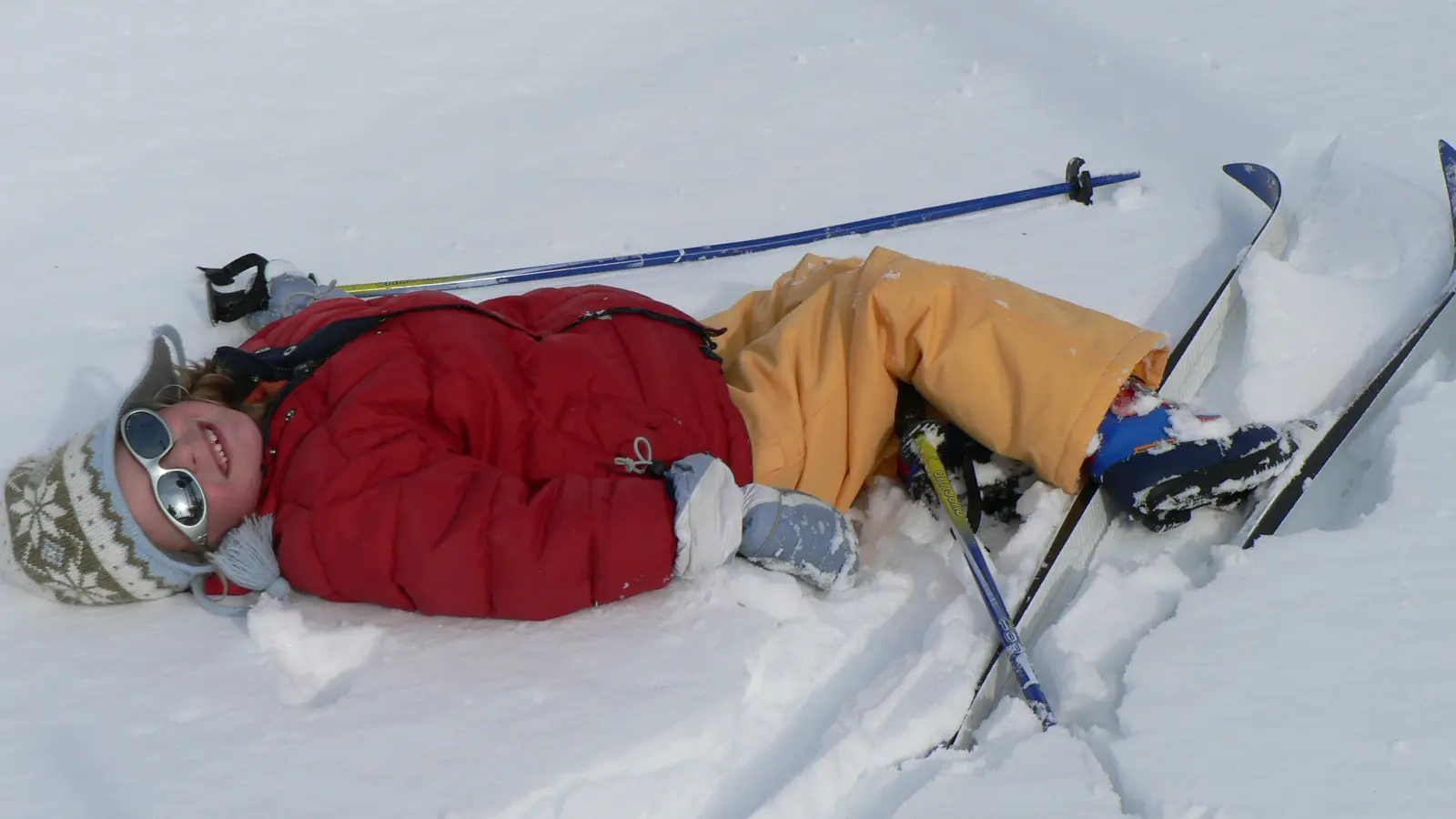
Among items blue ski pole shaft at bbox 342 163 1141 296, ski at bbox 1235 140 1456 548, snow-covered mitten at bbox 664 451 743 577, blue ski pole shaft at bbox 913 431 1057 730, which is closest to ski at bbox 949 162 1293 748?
blue ski pole shaft at bbox 913 431 1057 730

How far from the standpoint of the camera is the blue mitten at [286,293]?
293cm

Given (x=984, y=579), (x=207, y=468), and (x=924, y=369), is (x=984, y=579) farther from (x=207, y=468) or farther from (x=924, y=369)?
(x=207, y=468)

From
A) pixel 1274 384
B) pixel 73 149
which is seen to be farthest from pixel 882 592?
pixel 73 149

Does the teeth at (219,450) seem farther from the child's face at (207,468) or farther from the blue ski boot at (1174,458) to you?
the blue ski boot at (1174,458)

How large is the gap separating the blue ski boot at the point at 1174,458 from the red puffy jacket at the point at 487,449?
70 centimetres

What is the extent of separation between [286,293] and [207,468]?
42.2 inches

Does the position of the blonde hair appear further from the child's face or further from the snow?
the snow

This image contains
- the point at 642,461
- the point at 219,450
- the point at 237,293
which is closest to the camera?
the point at 219,450

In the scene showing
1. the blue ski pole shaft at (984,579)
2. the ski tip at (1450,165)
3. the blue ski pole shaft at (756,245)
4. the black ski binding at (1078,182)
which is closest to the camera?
the blue ski pole shaft at (984,579)

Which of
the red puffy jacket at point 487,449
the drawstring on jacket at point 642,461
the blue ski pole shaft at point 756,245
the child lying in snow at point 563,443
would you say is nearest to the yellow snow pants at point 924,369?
the child lying in snow at point 563,443

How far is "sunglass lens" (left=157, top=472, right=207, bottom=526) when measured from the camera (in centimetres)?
197

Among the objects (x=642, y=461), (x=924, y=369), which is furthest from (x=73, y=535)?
(x=924, y=369)

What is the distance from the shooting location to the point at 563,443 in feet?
7.16

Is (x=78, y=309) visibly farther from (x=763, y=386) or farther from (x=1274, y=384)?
(x=1274, y=384)
